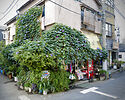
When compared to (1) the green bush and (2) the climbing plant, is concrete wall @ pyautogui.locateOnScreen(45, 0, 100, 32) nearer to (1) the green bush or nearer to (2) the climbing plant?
(2) the climbing plant

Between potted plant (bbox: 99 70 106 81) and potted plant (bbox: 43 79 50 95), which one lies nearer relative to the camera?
potted plant (bbox: 43 79 50 95)

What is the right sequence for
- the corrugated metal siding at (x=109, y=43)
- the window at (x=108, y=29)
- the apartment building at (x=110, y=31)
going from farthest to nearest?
the apartment building at (x=110, y=31)
the window at (x=108, y=29)
the corrugated metal siding at (x=109, y=43)

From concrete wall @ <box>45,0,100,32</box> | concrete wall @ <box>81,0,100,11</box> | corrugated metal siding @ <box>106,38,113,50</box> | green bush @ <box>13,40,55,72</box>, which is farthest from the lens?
corrugated metal siding @ <box>106,38,113,50</box>

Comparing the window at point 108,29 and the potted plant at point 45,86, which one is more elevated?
the window at point 108,29

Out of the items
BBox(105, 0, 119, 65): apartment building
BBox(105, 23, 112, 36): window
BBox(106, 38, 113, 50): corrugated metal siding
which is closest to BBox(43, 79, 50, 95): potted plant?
BBox(106, 38, 113, 50): corrugated metal siding

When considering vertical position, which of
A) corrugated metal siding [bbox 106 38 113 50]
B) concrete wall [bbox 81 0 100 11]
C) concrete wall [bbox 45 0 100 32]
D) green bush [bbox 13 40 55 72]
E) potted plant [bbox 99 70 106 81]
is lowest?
potted plant [bbox 99 70 106 81]

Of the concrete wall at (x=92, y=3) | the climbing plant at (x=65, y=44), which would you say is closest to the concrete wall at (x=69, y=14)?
the concrete wall at (x=92, y=3)

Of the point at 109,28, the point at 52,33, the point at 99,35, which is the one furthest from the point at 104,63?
the point at 109,28

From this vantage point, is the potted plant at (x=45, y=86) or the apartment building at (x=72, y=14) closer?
the potted plant at (x=45, y=86)

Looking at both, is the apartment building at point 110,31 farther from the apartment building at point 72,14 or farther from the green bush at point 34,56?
the green bush at point 34,56

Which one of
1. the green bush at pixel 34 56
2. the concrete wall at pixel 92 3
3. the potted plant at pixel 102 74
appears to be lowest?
the potted plant at pixel 102 74

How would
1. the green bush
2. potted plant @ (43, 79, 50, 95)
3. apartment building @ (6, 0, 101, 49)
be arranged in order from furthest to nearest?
apartment building @ (6, 0, 101, 49)
potted plant @ (43, 79, 50, 95)
the green bush

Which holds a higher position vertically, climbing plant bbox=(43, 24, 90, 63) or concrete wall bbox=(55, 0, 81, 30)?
concrete wall bbox=(55, 0, 81, 30)

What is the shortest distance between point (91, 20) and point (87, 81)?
613cm
